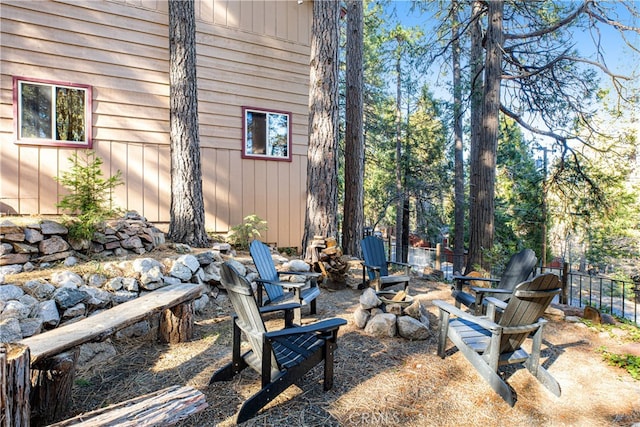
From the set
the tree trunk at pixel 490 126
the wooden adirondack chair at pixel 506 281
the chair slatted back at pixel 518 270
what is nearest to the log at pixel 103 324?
the wooden adirondack chair at pixel 506 281

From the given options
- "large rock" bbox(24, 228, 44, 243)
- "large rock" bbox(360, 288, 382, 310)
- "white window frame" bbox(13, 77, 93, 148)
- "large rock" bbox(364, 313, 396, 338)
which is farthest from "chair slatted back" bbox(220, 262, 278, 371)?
"white window frame" bbox(13, 77, 93, 148)

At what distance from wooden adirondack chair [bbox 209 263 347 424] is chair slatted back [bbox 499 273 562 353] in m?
1.24

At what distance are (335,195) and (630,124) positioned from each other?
23.3 ft

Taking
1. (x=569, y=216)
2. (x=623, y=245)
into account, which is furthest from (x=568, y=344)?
(x=623, y=245)

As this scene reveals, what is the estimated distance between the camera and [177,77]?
5.92m

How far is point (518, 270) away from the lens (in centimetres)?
405

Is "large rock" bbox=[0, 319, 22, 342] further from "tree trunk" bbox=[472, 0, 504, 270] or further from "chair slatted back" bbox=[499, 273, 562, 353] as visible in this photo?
"tree trunk" bbox=[472, 0, 504, 270]

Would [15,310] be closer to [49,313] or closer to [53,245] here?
[49,313]

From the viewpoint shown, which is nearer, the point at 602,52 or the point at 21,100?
the point at 21,100

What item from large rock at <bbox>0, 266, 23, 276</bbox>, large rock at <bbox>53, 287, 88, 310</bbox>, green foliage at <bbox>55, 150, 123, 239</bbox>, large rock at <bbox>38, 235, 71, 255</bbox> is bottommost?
large rock at <bbox>53, 287, 88, 310</bbox>

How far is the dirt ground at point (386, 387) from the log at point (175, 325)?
0.28ft

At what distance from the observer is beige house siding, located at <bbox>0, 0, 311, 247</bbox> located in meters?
5.51

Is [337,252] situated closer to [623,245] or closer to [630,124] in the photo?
[630,124]

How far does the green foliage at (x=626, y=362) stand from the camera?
2979 millimetres
